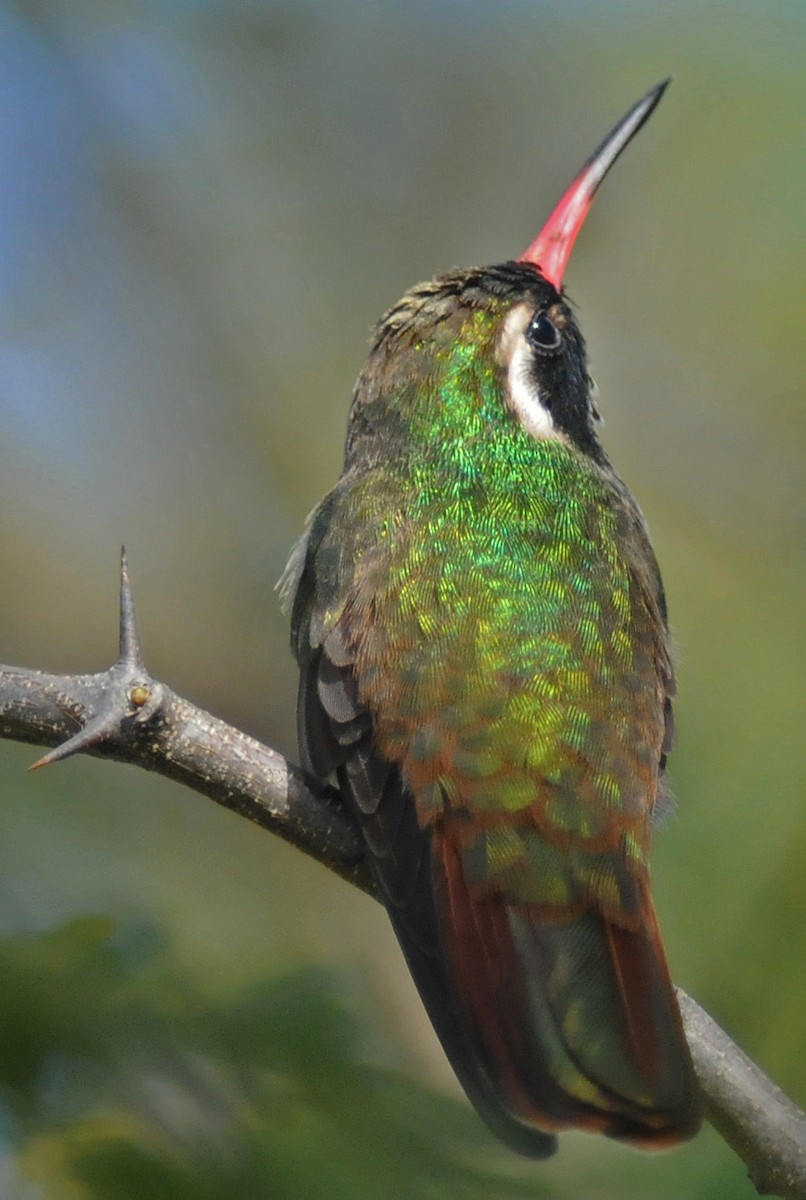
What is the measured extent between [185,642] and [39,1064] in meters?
3.48

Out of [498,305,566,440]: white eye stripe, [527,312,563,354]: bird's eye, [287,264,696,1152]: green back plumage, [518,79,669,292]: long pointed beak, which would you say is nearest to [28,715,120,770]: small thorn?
[287,264,696,1152]: green back plumage

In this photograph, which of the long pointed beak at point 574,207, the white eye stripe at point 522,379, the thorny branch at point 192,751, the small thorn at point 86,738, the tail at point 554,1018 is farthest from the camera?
the long pointed beak at point 574,207

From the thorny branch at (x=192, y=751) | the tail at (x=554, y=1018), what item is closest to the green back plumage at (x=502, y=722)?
the tail at (x=554, y=1018)

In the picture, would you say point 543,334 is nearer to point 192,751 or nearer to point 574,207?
point 574,207

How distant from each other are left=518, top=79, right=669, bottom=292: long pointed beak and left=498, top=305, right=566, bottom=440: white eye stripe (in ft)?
1.18

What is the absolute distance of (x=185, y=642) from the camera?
5.65 metres

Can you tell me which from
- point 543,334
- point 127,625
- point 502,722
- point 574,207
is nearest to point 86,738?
point 127,625

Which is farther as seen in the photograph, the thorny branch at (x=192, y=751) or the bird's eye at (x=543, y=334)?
the bird's eye at (x=543, y=334)

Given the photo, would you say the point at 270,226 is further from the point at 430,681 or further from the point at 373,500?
the point at 430,681

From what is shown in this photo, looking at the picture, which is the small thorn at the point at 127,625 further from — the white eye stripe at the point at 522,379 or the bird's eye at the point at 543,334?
the bird's eye at the point at 543,334

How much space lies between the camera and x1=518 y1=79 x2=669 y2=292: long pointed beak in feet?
14.3

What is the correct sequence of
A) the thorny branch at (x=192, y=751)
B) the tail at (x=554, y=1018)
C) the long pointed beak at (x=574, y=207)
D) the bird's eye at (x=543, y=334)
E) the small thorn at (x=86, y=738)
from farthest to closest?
the long pointed beak at (x=574, y=207)
the bird's eye at (x=543, y=334)
the tail at (x=554, y=1018)
the thorny branch at (x=192, y=751)
the small thorn at (x=86, y=738)

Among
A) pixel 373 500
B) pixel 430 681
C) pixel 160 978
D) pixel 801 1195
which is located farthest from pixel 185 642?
pixel 801 1195

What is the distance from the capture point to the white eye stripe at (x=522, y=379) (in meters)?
3.74
